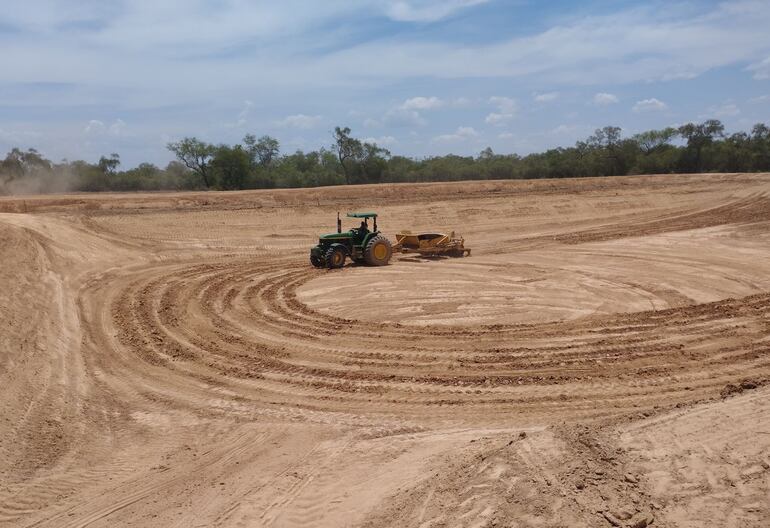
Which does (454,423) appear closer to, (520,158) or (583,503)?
(583,503)

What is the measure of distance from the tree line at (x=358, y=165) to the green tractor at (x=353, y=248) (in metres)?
30.2

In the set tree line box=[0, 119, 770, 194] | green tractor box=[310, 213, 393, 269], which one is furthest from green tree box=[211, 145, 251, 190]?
green tractor box=[310, 213, 393, 269]

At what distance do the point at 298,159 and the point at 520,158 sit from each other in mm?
24573

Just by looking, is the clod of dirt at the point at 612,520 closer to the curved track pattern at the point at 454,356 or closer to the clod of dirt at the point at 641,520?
the clod of dirt at the point at 641,520

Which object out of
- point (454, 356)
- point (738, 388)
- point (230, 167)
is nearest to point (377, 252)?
point (454, 356)

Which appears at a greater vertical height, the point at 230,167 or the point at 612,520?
the point at 230,167

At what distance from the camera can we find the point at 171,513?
6223mm

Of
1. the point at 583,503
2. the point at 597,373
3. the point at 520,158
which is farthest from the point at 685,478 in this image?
the point at 520,158

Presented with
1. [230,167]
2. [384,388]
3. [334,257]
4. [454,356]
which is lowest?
[384,388]

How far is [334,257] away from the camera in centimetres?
1866

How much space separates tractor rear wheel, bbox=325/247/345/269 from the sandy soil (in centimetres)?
33

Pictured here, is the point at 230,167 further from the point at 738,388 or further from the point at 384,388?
the point at 738,388

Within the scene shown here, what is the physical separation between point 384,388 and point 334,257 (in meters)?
9.64

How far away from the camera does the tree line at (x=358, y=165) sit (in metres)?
47.1
